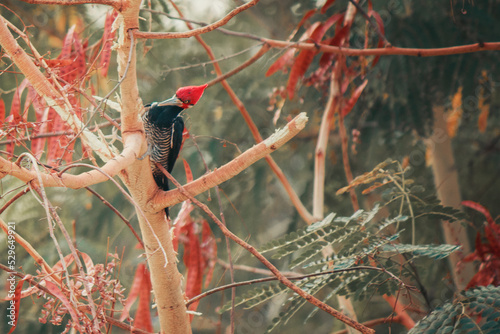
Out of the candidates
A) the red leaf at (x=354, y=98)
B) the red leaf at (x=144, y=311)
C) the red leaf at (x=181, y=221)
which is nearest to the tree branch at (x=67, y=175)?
the red leaf at (x=181, y=221)

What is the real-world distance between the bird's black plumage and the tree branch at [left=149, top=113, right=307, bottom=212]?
532mm

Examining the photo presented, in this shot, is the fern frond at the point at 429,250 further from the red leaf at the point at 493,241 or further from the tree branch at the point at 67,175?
the tree branch at the point at 67,175

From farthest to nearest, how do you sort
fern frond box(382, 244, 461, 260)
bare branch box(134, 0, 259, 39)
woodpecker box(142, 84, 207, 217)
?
woodpecker box(142, 84, 207, 217) < fern frond box(382, 244, 461, 260) < bare branch box(134, 0, 259, 39)

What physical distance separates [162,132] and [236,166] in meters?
0.73

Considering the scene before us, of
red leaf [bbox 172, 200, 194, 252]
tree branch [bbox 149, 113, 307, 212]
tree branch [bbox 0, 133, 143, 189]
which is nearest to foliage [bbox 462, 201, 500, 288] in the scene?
red leaf [bbox 172, 200, 194, 252]

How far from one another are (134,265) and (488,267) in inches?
76.1

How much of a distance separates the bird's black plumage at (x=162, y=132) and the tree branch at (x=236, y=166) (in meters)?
0.53

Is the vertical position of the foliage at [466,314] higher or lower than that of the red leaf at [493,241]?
lower

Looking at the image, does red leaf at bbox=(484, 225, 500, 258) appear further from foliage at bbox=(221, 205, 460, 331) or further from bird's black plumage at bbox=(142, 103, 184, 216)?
bird's black plumage at bbox=(142, 103, 184, 216)

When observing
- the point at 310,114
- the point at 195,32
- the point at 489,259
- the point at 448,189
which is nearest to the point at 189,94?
the point at 195,32

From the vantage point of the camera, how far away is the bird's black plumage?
1.61m

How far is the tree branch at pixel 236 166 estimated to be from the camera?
3.05 ft

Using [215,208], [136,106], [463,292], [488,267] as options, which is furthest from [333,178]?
[136,106]

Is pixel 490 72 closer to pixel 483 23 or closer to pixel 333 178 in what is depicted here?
pixel 483 23
